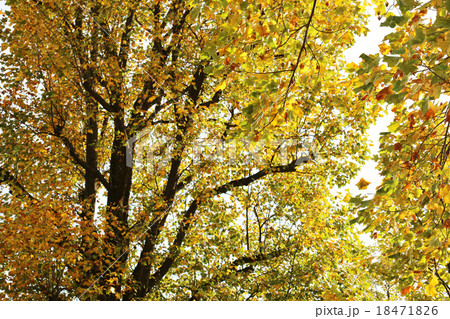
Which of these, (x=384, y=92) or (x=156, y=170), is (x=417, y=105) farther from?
(x=156, y=170)

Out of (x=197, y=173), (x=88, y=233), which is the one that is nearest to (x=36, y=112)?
(x=88, y=233)

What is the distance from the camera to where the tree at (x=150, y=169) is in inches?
312

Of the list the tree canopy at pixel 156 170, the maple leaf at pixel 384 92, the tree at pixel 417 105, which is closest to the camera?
the tree at pixel 417 105

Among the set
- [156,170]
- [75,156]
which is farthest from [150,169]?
[75,156]

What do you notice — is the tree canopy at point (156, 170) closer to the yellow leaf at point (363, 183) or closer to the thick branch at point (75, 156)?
the thick branch at point (75, 156)

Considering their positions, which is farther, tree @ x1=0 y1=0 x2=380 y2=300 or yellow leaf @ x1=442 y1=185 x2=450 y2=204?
tree @ x1=0 y1=0 x2=380 y2=300

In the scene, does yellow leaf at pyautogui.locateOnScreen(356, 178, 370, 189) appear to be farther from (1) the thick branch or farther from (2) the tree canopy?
(1) the thick branch

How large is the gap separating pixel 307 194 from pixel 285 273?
9.29 ft

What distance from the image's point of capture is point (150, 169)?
11.4 m

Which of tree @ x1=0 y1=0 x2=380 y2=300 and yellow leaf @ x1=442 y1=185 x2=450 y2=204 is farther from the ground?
tree @ x1=0 y1=0 x2=380 y2=300

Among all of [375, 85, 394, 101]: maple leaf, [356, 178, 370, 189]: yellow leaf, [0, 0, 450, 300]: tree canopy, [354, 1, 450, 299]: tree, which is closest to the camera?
[354, 1, 450, 299]: tree

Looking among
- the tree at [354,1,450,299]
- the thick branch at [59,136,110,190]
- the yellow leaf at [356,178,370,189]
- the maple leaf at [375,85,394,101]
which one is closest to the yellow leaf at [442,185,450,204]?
the tree at [354,1,450,299]

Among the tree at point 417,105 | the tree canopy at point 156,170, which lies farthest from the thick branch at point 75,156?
the tree at point 417,105

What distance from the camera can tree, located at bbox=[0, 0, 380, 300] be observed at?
7.93m
